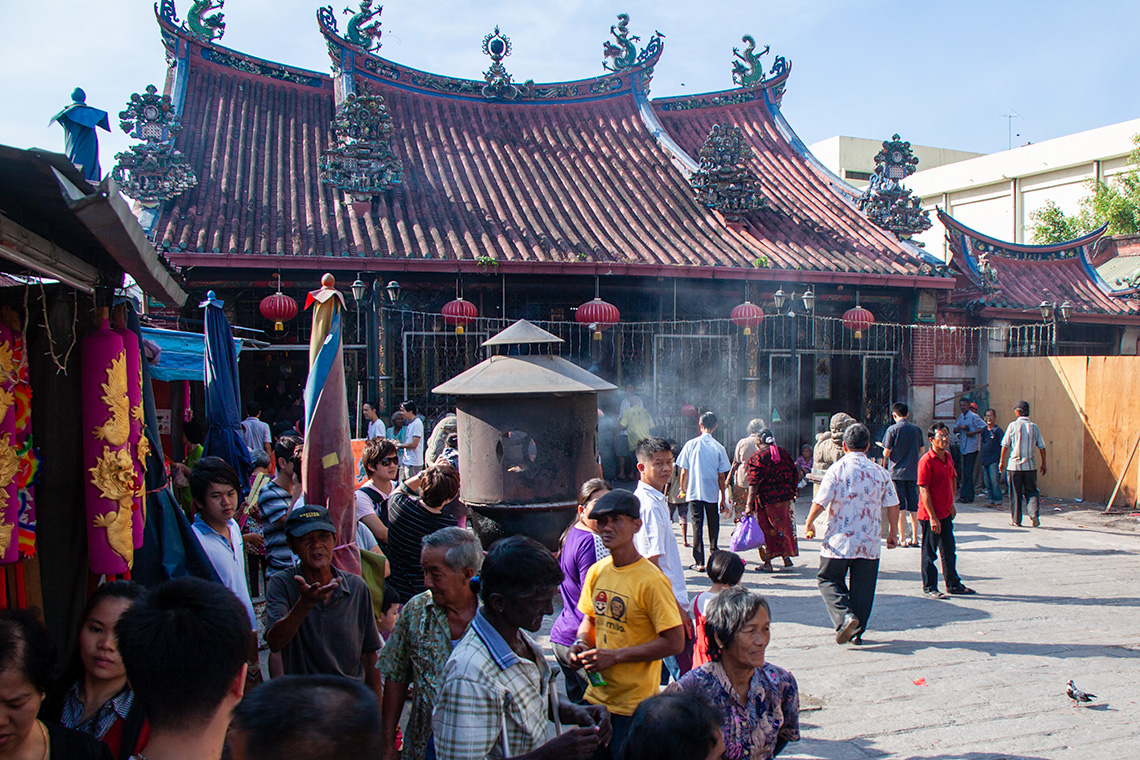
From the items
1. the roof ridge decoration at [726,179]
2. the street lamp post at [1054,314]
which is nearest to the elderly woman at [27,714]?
the roof ridge decoration at [726,179]

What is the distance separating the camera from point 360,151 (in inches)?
480

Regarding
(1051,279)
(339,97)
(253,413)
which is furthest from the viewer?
(1051,279)

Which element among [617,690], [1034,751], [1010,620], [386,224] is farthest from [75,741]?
[386,224]

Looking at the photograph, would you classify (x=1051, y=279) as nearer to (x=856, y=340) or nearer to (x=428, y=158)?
(x=856, y=340)

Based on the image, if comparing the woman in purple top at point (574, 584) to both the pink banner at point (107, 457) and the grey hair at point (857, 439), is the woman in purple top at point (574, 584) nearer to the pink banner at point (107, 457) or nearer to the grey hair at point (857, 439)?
the pink banner at point (107, 457)

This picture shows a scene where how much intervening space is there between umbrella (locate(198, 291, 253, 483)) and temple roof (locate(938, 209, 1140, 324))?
12.0 meters

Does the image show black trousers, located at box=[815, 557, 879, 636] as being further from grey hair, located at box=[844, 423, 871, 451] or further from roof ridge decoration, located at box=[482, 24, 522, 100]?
roof ridge decoration, located at box=[482, 24, 522, 100]

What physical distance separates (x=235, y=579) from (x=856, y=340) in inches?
470

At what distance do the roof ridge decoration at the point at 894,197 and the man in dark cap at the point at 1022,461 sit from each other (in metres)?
4.48

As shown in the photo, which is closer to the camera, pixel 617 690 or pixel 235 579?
pixel 617 690

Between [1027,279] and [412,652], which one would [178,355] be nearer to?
[412,652]

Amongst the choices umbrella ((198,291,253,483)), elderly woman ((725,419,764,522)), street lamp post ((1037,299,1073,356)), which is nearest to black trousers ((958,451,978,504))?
street lamp post ((1037,299,1073,356))

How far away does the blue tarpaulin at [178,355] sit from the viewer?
7.65 metres

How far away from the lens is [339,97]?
1395 centimetres
